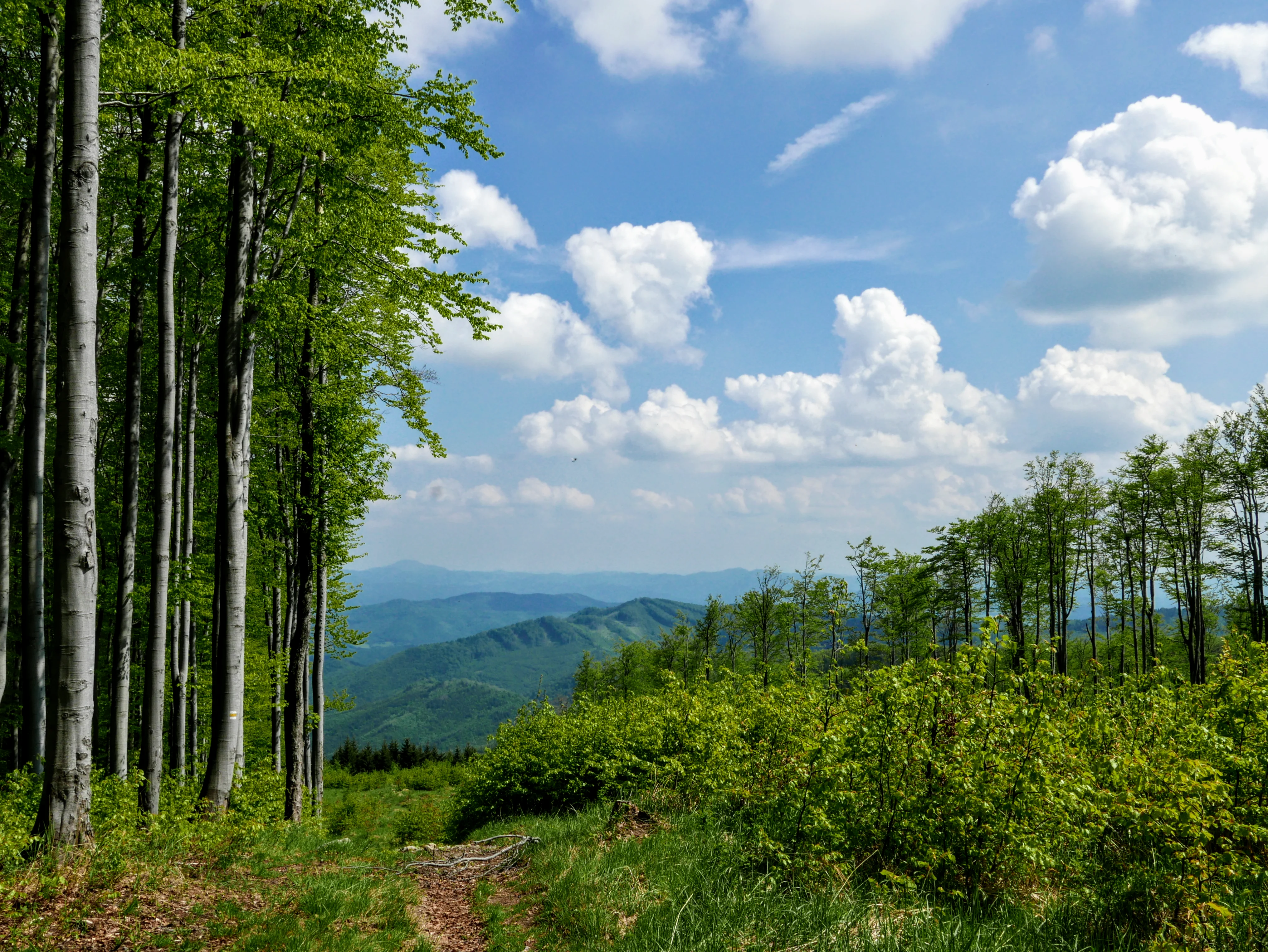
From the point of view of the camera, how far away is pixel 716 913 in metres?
5.35

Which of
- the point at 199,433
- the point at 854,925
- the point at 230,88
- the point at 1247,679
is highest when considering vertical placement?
the point at 230,88

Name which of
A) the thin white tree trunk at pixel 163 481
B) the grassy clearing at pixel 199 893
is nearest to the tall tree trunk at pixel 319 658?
the thin white tree trunk at pixel 163 481

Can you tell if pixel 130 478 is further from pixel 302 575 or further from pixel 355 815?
pixel 355 815

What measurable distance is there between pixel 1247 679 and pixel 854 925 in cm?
516

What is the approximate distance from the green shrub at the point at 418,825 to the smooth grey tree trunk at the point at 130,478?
10.4 metres

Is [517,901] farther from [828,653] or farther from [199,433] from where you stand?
[828,653]

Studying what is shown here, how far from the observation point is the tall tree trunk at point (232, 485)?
8836mm

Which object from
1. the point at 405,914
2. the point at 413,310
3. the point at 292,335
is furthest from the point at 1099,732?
the point at 292,335

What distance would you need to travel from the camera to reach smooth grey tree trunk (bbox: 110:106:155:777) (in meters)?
10.6

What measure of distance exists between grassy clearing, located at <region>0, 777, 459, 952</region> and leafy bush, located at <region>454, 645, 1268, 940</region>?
12.9 ft

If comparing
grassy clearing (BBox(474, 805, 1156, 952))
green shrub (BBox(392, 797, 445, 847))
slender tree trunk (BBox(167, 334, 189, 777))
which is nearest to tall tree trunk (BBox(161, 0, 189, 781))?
slender tree trunk (BBox(167, 334, 189, 777))

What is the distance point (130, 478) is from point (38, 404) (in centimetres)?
278

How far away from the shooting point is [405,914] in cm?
650

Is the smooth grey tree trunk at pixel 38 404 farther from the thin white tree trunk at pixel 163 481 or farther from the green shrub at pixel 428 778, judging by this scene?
the green shrub at pixel 428 778
